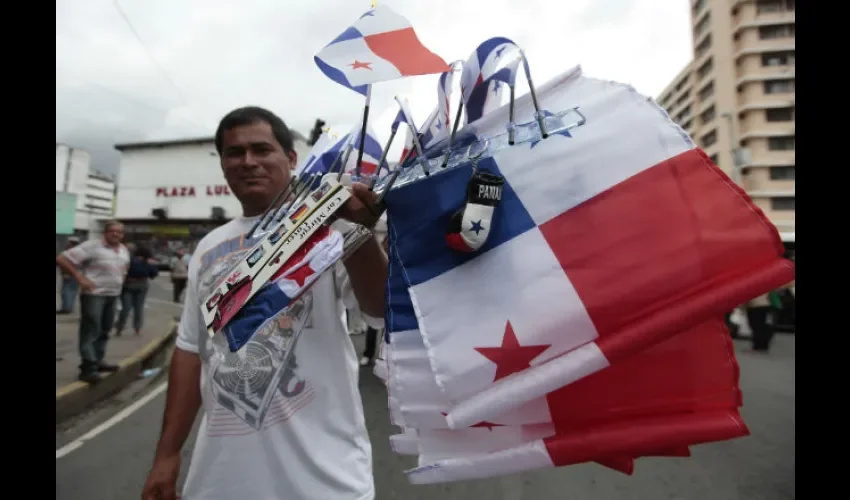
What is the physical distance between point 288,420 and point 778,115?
4743cm

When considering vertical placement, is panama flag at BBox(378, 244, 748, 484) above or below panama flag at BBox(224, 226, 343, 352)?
below

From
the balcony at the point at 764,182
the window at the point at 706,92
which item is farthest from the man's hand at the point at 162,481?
the window at the point at 706,92

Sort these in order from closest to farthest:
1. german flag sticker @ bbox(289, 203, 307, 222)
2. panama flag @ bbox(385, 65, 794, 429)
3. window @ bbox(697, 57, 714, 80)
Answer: panama flag @ bbox(385, 65, 794, 429) < german flag sticker @ bbox(289, 203, 307, 222) < window @ bbox(697, 57, 714, 80)

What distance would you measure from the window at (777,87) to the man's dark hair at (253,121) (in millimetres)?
47285

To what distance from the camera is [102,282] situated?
523 cm

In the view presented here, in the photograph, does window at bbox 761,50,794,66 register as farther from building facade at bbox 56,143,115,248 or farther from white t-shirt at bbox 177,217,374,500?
building facade at bbox 56,143,115,248

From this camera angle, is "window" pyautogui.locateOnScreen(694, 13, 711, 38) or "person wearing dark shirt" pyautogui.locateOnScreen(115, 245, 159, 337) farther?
"window" pyautogui.locateOnScreen(694, 13, 711, 38)

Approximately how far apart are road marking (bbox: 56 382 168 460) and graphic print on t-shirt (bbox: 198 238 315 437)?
3.29 m

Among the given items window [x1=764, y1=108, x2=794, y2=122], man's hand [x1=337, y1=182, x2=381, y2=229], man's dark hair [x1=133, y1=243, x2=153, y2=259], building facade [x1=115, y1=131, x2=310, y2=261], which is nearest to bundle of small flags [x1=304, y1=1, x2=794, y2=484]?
man's hand [x1=337, y1=182, x2=381, y2=229]

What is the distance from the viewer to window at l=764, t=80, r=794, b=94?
37875 mm

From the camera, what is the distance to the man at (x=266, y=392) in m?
1.25

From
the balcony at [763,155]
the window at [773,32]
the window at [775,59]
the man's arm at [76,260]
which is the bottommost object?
the man's arm at [76,260]

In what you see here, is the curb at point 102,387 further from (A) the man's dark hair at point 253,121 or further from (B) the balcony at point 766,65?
(B) the balcony at point 766,65

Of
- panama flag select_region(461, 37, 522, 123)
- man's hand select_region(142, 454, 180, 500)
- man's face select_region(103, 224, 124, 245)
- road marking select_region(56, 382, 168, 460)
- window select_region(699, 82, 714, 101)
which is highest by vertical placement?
window select_region(699, 82, 714, 101)
